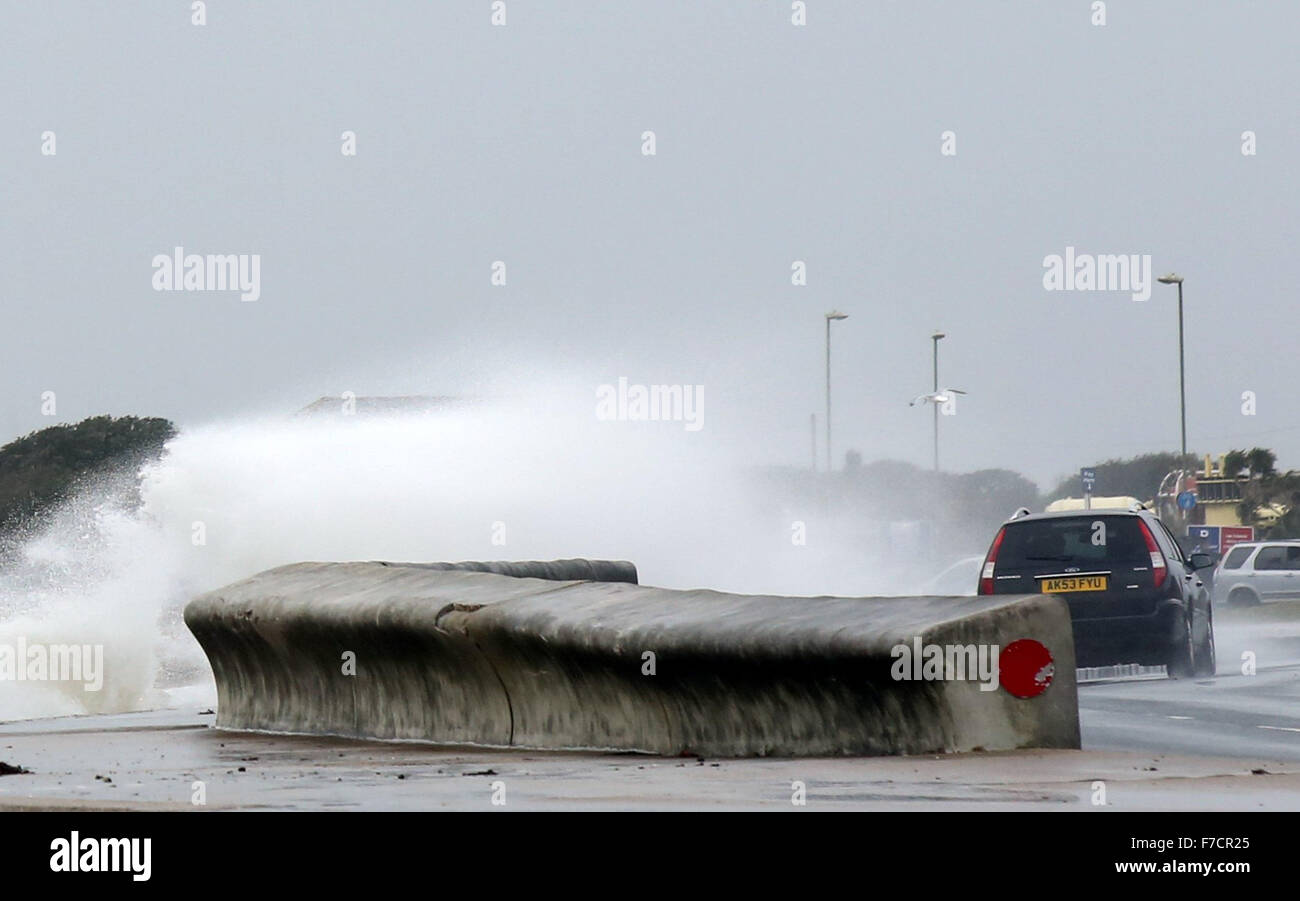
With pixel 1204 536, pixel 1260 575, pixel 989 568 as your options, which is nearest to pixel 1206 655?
pixel 989 568

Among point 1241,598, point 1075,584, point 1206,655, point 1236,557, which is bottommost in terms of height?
point 1241,598

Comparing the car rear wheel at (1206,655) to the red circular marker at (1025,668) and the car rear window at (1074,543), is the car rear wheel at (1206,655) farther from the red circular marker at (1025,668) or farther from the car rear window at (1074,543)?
the red circular marker at (1025,668)

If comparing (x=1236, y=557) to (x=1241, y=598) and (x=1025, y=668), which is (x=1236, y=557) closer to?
(x=1241, y=598)

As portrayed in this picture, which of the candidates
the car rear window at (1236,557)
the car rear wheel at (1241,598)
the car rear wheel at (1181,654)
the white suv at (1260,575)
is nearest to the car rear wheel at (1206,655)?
the car rear wheel at (1181,654)

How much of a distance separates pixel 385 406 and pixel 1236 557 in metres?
17.7

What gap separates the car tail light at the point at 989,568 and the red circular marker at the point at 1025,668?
304 inches

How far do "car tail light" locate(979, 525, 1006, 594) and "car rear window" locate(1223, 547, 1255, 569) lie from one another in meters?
24.2

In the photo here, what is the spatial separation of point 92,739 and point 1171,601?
886 centimetres

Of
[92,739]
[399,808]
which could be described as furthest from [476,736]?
[399,808]

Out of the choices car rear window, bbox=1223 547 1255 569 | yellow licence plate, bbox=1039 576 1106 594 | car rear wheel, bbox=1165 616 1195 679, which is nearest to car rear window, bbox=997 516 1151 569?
yellow licence plate, bbox=1039 576 1106 594

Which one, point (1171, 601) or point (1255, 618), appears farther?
point (1255, 618)

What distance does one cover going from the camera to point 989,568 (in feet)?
55.2
